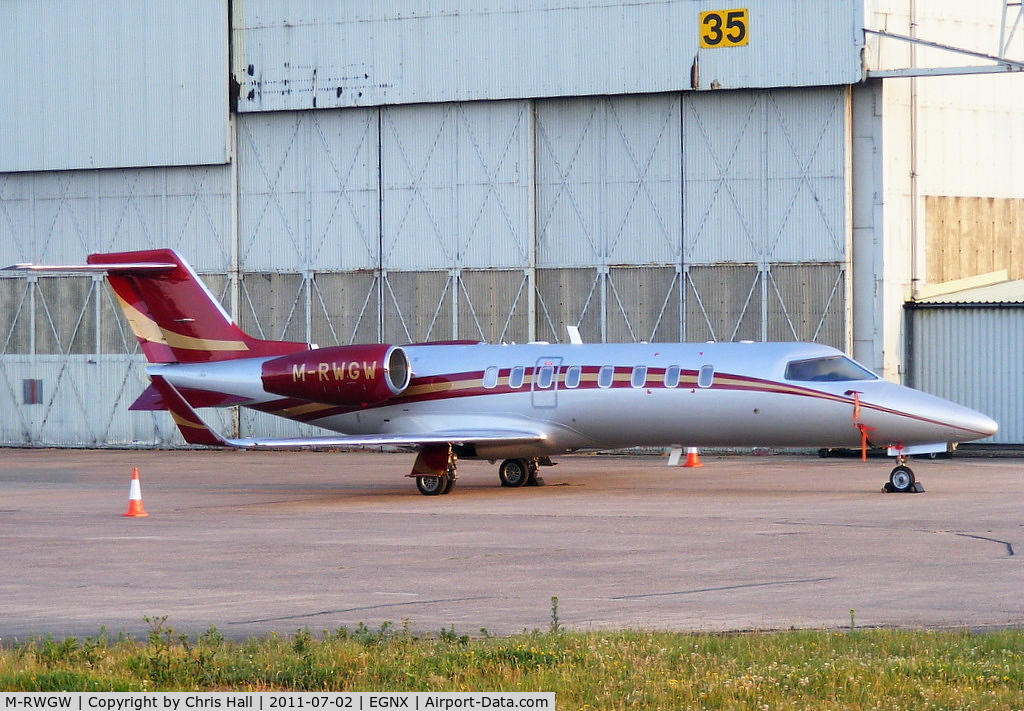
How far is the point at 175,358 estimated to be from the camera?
88.9ft

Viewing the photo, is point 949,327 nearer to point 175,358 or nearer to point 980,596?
point 175,358

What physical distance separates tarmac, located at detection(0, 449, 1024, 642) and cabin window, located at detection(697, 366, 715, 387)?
1803 mm

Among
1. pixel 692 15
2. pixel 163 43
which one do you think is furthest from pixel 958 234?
pixel 163 43

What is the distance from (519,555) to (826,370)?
9.65 meters

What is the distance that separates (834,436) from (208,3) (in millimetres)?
23317

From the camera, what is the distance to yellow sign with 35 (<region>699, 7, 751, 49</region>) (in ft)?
115

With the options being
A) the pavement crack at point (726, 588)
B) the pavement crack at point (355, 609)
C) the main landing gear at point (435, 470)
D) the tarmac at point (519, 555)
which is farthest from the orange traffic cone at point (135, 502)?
the pavement crack at point (726, 588)

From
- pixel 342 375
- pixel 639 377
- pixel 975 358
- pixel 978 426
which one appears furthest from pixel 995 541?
pixel 975 358

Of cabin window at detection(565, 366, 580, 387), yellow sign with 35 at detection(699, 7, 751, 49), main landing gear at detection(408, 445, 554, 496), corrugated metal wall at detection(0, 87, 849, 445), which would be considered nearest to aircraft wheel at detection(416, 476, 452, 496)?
main landing gear at detection(408, 445, 554, 496)

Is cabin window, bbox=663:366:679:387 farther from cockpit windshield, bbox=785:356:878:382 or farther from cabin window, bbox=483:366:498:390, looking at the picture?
cabin window, bbox=483:366:498:390

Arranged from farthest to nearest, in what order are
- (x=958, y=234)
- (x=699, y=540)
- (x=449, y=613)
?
(x=958, y=234)
(x=699, y=540)
(x=449, y=613)

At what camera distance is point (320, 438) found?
946 inches

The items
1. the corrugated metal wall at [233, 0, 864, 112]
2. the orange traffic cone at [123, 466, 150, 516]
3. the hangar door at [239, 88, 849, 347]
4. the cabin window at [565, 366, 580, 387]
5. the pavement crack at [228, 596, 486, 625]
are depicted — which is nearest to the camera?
the pavement crack at [228, 596, 486, 625]

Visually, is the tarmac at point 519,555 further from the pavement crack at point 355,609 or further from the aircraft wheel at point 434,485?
the aircraft wheel at point 434,485
